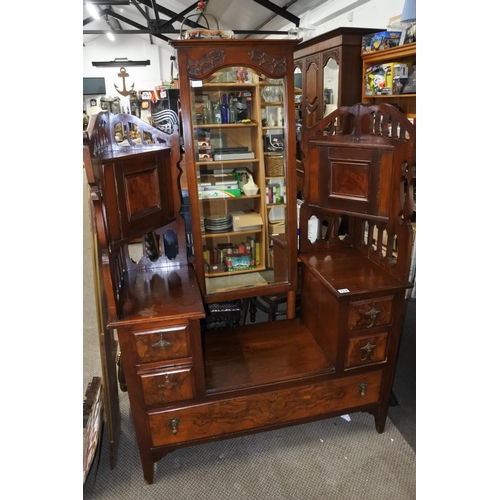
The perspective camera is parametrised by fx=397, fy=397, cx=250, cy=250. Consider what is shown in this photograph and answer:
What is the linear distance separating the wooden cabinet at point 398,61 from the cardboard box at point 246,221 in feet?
4.06

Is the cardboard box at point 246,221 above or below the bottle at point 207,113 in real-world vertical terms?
below

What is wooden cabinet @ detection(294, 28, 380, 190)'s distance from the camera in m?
2.55

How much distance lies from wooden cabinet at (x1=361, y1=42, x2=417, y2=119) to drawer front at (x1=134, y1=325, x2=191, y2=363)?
195 centimetres

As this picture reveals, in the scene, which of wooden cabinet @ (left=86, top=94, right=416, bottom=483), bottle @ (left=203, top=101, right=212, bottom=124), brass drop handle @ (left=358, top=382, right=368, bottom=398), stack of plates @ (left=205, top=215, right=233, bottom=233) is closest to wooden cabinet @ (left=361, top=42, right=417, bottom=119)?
wooden cabinet @ (left=86, top=94, right=416, bottom=483)

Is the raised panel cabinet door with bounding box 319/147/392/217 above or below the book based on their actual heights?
below

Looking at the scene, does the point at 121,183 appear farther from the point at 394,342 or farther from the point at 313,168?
the point at 394,342

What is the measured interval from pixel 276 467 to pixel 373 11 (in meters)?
3.33

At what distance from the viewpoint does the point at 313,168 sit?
1.81 m

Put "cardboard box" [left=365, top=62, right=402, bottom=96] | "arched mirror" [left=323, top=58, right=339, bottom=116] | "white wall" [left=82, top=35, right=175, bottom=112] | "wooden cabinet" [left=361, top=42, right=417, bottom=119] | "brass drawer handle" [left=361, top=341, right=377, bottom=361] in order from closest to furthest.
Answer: "brass drawer handle" [left=361, top=341, right=377, bottom=361] → "wooden cabinet" [left=361, top=42, right=417, bottom=119] → "cardboard box" [left=365, top=62, right=402, bottom=96] → "arched mirror" [left=323, top=58, right=339, bottom=116] → "white wall" [left=82, top=35, right=175, bottom=112]

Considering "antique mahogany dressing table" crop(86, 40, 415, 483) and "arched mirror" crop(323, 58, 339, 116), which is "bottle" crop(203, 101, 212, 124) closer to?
"antique mahogany dressing table" crop(86, 40, 415, 483)

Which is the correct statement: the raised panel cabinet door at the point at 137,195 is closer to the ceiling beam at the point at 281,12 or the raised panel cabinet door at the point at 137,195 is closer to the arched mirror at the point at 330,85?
the arched mirror at the point at 330,85

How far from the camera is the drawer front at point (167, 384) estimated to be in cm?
144

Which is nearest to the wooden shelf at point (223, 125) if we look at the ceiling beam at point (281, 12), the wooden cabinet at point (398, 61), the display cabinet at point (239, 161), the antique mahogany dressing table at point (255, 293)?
the display cabinet at point (239, 161)
